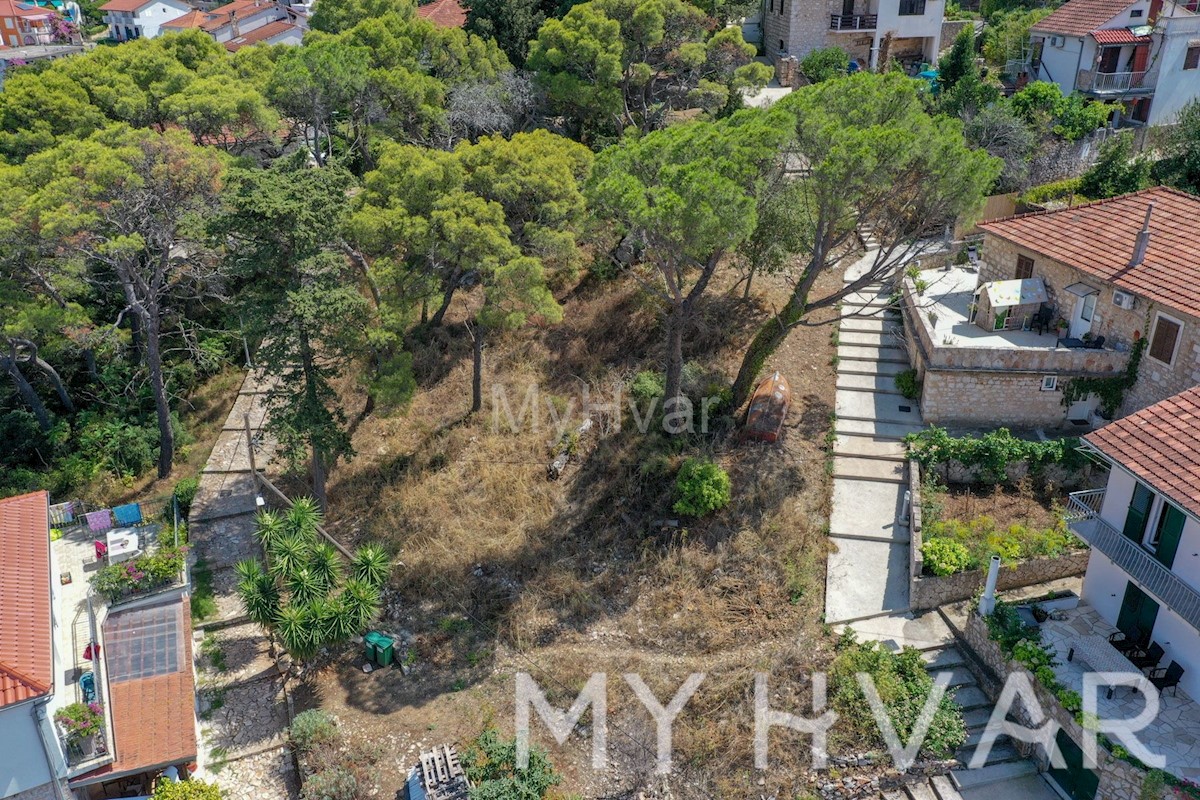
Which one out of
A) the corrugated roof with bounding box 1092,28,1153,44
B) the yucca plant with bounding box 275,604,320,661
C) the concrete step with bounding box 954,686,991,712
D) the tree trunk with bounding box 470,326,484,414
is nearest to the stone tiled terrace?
the concrete step with bounding box 954,686,991,712

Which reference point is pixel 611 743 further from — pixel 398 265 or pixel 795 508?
pixel 398 265

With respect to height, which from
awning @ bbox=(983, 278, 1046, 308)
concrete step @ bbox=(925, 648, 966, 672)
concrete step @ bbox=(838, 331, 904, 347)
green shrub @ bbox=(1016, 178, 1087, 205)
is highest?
green shrub @ bbox=(1016, 178, 1087, 205)

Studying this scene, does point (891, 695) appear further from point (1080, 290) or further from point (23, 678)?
point (23, 678)

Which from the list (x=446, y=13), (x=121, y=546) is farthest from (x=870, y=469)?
(x=446, y=13)

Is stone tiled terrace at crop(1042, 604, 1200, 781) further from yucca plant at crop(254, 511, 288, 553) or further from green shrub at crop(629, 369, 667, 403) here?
yucca plant at crop(254, 511, 288, 553)

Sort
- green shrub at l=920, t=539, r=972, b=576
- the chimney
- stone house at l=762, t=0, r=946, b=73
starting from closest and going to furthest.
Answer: green shrub at l=920, t=539, r=972, b=576 < the chimney < stone house at l=762, t=0, r=946, b=73

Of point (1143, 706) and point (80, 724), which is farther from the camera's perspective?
point (80, 724)

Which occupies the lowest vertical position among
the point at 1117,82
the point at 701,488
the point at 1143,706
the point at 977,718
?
the point at 977,718
